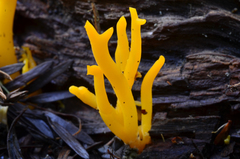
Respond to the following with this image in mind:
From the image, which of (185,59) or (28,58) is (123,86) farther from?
(28,58)

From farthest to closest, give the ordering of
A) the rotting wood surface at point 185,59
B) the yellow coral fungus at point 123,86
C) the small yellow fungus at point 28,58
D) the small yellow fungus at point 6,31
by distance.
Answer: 1. the small yellow fungus at point 28,58
2. the small yellow fungus at point 6,31
3. the rotting wood surface at point 185,59
4. the yellow coral fungus at point 123,86

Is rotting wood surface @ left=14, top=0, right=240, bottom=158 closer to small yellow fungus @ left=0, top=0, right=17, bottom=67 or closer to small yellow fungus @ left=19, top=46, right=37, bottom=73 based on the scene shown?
small yellow fungus @ left=19, top=46, right=37, bottom=73

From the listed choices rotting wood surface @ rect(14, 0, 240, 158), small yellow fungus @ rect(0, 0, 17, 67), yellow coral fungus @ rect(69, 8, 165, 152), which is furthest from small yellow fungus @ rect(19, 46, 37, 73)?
yellow coral fungus @ rect(69, 8, 165, 152)

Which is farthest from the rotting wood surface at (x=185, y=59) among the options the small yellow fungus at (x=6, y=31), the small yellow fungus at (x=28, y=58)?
the small yellow fungus at (x=6, y=31)

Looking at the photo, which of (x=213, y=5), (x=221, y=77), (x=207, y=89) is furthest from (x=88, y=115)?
(x=213, y=5)

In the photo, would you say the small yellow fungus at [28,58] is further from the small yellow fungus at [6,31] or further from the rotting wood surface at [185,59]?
the rotting wood surface at [185,59]

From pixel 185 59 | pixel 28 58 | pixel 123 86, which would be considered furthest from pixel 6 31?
pixel 185 59
